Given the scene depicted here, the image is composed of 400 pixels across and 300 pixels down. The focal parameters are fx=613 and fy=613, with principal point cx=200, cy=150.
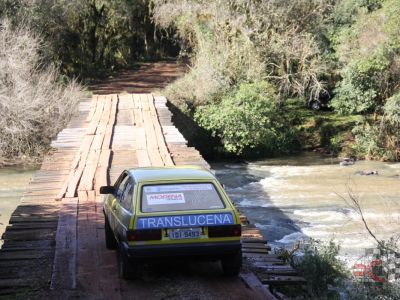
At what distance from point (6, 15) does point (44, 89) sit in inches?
218

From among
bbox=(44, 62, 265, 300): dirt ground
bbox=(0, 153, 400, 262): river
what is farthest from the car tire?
bbox=(0, 153, 400, 262): river

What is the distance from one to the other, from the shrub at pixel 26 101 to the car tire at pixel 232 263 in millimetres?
17445

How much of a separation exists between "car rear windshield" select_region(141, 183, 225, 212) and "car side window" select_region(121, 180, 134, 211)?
0.77ft

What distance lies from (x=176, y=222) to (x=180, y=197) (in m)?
0.42

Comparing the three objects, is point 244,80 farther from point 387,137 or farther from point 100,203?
point 100,203

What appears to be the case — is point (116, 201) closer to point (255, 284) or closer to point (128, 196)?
point (128, 196)

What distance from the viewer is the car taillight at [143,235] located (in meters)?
7.40

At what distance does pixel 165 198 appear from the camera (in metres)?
7.77

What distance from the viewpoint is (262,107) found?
2589 centimetres

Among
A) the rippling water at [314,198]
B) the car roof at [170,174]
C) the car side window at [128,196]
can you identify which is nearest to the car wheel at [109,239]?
the car side window at [128,196]

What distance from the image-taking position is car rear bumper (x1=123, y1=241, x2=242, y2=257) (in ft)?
24.3

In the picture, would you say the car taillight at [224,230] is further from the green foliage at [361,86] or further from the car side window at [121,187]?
the green foliage at [361,86]

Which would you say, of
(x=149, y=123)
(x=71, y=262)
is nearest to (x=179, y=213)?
(x=71, y=262)

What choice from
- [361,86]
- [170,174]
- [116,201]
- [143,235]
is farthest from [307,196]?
[143,235]
